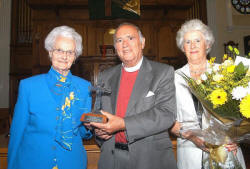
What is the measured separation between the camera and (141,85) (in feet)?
5.24

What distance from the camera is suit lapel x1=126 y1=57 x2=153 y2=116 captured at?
154 centimetres

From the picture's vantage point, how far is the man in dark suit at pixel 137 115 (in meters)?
1.38

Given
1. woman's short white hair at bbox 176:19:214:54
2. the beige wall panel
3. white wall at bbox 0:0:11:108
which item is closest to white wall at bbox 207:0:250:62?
the beige wall panel

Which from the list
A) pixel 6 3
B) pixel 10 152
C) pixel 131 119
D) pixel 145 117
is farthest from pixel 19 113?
pixel 6 3

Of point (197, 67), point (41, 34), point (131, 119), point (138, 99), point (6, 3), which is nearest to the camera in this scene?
point (131, 119)

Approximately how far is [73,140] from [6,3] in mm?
8512

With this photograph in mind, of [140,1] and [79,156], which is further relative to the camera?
[140,1]

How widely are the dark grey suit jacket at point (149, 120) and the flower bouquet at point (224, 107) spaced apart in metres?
0.37

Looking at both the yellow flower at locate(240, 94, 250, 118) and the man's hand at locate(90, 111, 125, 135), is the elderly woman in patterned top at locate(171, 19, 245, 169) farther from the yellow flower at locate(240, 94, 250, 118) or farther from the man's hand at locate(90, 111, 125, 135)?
the yellow flower at locate(240, 94, 250, 118)

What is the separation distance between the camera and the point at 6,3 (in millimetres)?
7777

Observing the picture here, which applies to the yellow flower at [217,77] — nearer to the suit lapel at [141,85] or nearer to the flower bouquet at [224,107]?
the flower bouquet at [224,107]

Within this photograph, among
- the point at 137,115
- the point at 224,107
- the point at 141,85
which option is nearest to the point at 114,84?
the point at 141,85

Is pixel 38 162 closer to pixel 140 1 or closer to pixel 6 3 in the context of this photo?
pixel 140 1

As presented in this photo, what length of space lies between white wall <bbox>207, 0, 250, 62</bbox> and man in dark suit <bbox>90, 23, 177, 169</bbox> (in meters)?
7.15
